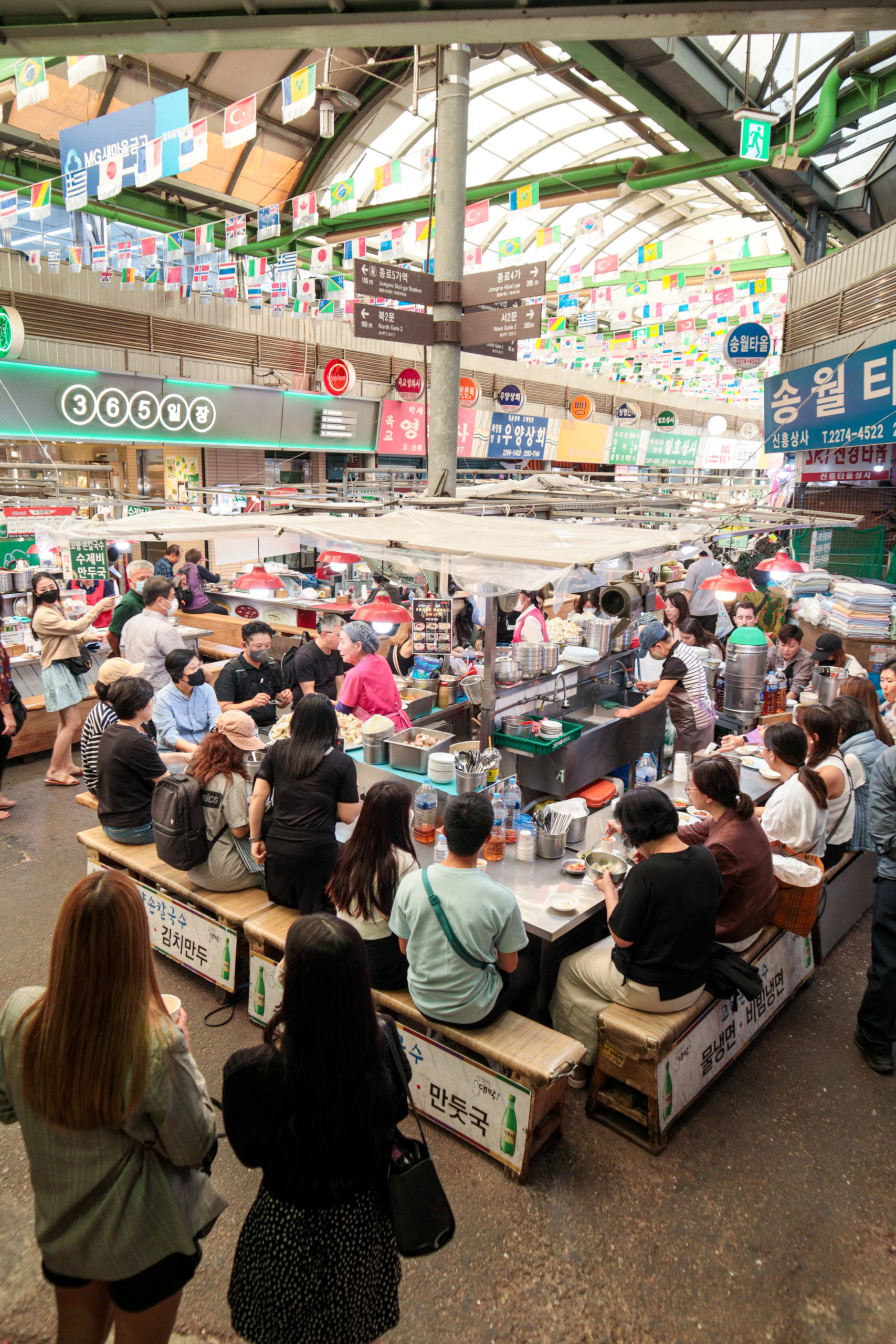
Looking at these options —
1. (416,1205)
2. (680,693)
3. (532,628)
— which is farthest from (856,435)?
(416,1205)

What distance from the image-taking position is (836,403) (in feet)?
29.7

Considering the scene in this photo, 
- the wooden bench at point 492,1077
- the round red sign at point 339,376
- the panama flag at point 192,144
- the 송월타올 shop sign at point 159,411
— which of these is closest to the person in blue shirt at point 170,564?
the 송월타올 shop sign at point 159,411

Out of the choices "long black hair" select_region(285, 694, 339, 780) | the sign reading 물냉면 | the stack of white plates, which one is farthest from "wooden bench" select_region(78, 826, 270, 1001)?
the stack of white plates

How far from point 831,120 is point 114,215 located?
10.5 meters

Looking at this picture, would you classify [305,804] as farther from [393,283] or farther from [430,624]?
[393,283]

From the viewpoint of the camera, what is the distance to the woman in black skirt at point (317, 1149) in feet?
6.20

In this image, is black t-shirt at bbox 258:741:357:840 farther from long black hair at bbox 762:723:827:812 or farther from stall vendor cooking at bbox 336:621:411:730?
long black hair at bbox 762:723:827:812

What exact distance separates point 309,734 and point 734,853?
7.29ft

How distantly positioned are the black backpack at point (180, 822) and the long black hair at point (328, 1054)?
2.46m

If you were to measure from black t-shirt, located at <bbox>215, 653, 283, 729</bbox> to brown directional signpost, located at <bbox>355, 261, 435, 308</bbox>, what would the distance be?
3177 millimetres

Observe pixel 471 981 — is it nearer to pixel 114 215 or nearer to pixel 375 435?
pixel 114 215

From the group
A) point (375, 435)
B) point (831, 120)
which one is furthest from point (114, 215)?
point (831, 120)

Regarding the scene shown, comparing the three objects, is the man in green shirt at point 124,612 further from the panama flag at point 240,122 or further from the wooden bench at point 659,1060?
the wooden bench at point 659,1060

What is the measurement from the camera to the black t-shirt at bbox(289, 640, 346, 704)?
7.04 metres
